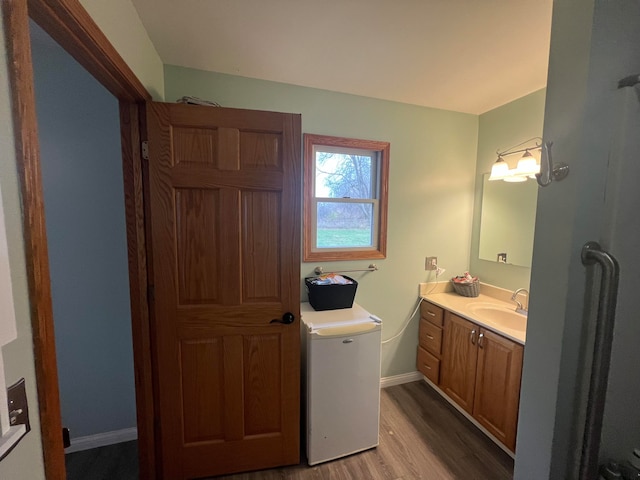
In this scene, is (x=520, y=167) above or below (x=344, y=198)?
above

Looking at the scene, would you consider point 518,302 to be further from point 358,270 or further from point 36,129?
point 36,129

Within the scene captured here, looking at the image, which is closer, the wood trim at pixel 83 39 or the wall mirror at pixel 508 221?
the wood trim at pixel 83 39

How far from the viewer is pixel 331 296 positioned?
1906 mm

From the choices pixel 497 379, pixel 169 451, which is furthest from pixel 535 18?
pixel 169 451

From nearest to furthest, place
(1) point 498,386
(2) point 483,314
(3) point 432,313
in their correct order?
(1) point 498,386
(2) point 483,314
(3) point 432,313

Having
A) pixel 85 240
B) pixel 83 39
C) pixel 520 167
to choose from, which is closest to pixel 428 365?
pixel 520 167

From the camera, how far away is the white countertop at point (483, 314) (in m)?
1.70

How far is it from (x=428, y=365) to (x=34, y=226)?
262cm

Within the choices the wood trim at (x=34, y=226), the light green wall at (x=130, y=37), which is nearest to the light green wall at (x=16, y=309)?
the wood trim at (x=34, y=226)

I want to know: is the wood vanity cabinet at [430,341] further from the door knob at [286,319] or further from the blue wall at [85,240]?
the blue wall at [85,240]

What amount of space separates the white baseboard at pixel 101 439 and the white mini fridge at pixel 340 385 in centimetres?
121

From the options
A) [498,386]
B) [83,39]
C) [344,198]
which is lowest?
[498,386]

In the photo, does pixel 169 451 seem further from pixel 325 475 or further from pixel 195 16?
pixel 195 16

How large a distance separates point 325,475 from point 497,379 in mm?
1229
